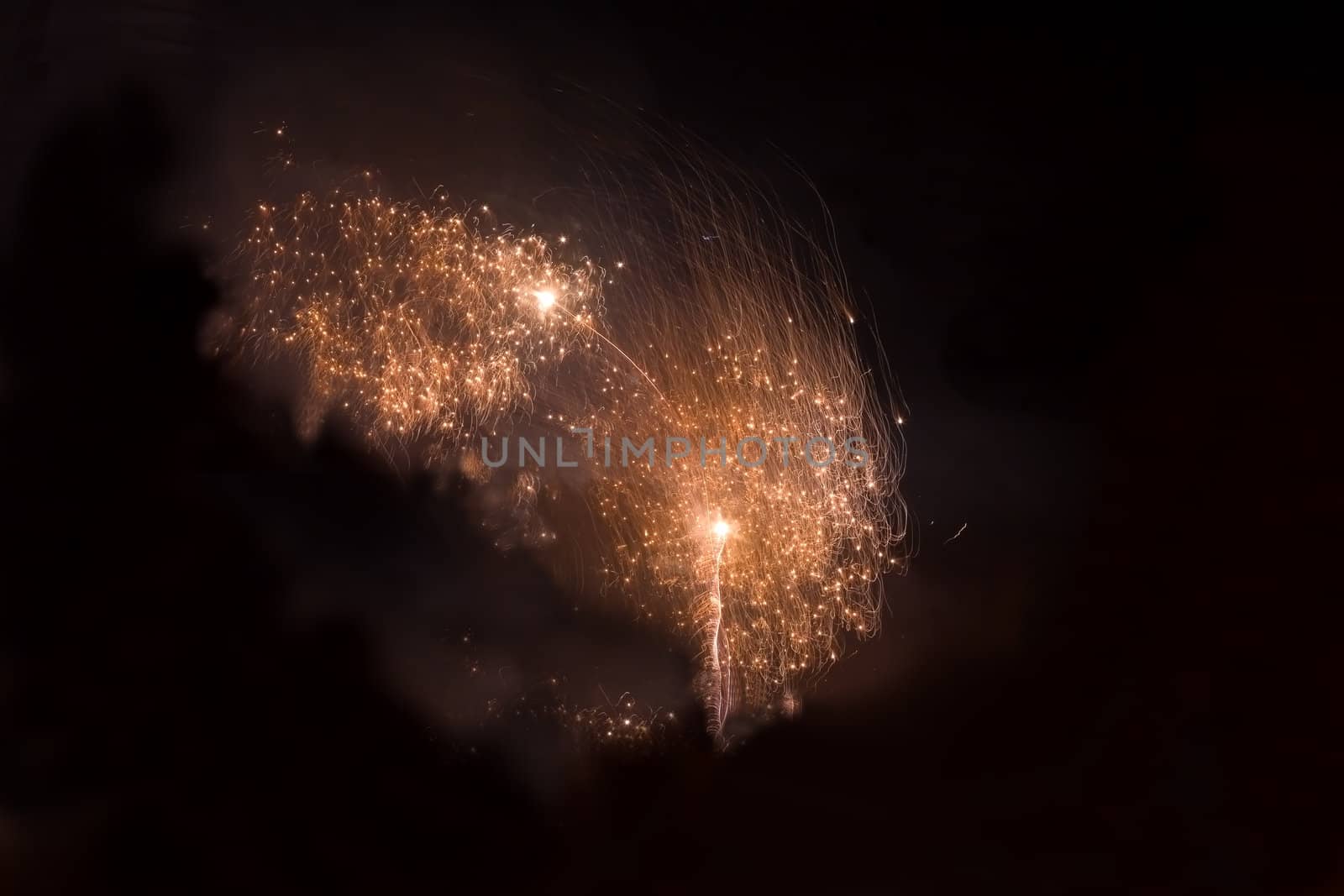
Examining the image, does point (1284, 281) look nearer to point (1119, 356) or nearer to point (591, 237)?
point (1119, 356)

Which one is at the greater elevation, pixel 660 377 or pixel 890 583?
pixel 660 377

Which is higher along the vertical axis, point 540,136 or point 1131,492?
point 540,136

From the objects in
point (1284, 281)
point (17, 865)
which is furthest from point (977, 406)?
point (17, 865)
